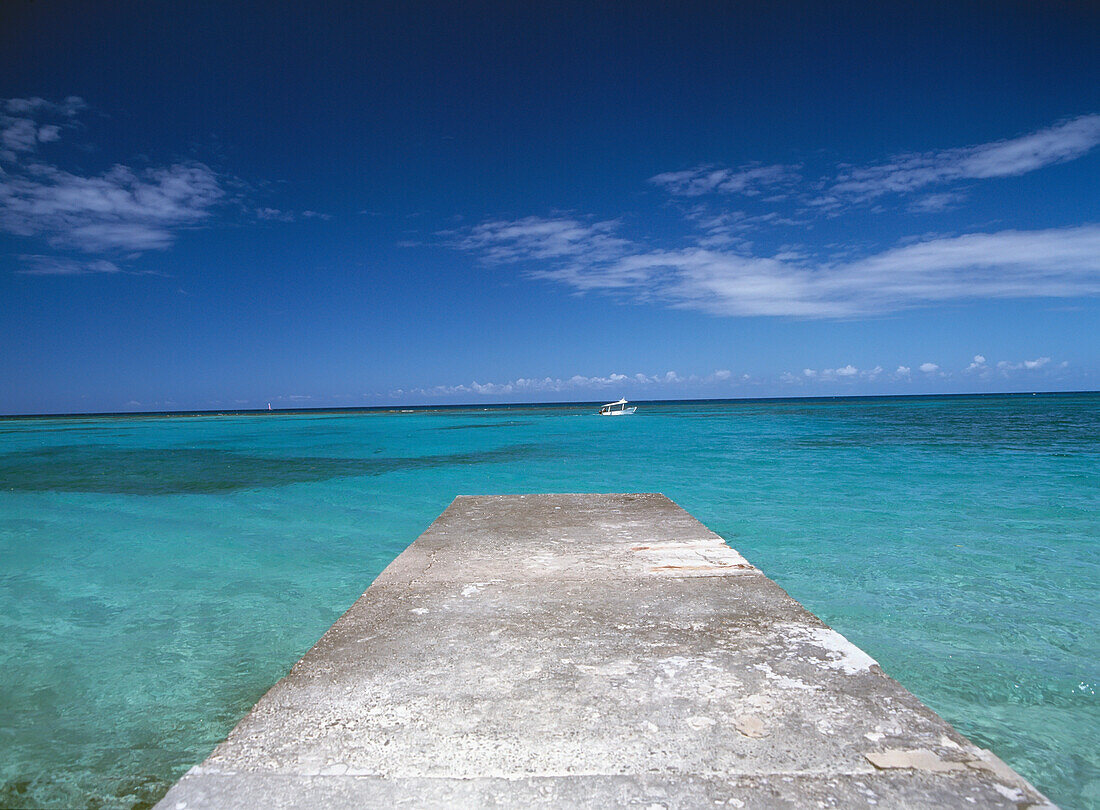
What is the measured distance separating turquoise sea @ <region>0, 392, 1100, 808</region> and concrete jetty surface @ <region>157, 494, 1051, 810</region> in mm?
1174

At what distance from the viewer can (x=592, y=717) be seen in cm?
197

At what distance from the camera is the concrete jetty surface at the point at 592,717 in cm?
161

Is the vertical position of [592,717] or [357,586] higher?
[592,717]

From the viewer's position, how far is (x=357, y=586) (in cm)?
577

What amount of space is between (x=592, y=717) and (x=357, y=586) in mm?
4386

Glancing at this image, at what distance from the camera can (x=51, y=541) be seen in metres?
7.80

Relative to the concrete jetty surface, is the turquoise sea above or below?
below

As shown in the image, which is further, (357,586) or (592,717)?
(357,586)

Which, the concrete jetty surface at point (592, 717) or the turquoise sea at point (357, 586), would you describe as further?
the turquoise sea at point (357, 586)

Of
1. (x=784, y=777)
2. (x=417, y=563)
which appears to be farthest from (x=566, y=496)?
(x=784, y=777)

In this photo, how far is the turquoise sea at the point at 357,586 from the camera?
119 inches

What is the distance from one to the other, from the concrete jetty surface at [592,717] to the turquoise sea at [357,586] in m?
1.17

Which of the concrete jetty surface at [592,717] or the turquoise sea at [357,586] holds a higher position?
the concrete jetty surface at [592,717]

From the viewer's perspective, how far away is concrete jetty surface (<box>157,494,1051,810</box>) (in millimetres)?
1610
